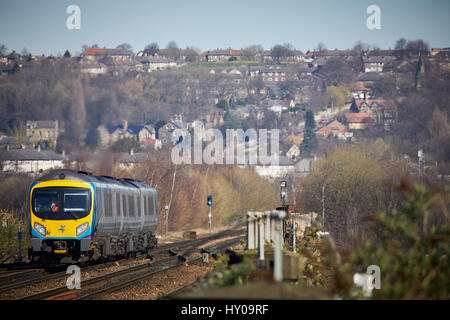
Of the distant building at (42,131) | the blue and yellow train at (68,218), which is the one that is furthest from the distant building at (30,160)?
the blue and yellow train at (68,218)

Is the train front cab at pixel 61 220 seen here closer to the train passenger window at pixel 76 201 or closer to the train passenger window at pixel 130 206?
the train passenger window at pixel 76 201

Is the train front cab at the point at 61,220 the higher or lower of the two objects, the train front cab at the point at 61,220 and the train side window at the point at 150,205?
the higher

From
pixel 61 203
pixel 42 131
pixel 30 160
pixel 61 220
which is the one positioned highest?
pixel 61 203

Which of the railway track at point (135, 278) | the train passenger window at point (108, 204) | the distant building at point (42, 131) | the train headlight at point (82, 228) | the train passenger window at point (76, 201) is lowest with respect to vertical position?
the distant building at point (42, 131)

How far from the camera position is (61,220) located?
24062 mm

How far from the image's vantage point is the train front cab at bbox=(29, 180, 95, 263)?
23891mm

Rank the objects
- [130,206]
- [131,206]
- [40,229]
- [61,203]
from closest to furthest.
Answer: [40,229], [61,203], [130,206], [131,206]

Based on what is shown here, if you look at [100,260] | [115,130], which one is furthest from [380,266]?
[115,130]

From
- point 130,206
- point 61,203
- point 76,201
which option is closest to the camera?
point 61,203

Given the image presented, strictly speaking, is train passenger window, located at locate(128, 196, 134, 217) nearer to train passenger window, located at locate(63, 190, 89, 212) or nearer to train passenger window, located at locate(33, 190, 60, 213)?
train passenger window, located at locate(63, 190, 89, 212)

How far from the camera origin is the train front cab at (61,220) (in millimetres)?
23891

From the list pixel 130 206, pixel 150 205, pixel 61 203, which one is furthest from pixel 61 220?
pixel 150 205

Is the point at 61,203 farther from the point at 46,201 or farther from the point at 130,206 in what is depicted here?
the point at 130,206
